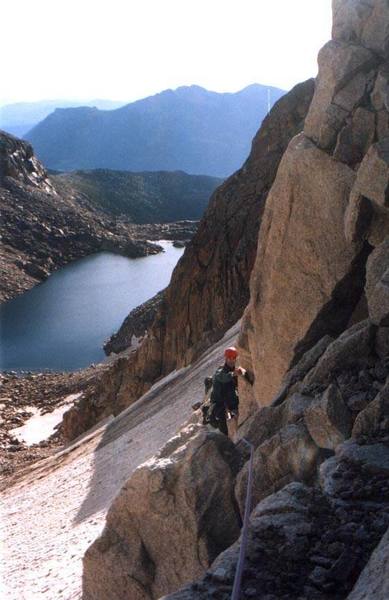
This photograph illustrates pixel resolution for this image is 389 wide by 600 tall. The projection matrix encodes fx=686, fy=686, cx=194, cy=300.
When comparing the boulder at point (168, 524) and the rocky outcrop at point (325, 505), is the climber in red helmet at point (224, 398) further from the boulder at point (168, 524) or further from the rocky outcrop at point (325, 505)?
the rocky outcrop at point (325, 505)

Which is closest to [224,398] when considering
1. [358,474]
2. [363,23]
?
[358,474]

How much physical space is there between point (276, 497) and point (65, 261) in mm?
99157

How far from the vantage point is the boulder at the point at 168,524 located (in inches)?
339

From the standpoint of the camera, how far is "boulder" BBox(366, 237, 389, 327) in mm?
7727

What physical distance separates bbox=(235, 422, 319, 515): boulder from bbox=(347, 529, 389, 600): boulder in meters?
2.45

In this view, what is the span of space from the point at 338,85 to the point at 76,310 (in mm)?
65501

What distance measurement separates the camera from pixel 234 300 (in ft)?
90.0

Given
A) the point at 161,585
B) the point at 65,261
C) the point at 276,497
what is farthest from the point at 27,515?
the point at 65,261

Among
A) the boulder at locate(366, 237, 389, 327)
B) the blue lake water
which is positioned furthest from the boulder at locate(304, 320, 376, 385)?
the blue lake water

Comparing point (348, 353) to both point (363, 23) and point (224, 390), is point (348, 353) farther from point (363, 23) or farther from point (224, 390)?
point (363, 23)

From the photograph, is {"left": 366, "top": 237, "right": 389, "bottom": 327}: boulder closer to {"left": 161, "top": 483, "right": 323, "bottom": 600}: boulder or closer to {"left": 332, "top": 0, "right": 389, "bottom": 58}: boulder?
{"left": 161, "top": 483, "right": 323, "bottom": 600}: boulder

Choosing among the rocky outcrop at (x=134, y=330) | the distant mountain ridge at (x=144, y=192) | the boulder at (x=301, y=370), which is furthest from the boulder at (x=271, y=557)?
the distant mountain ridge at (x=144, y=192)

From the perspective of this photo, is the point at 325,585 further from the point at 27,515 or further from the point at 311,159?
the point at 27,515

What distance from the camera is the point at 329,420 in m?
7.32
